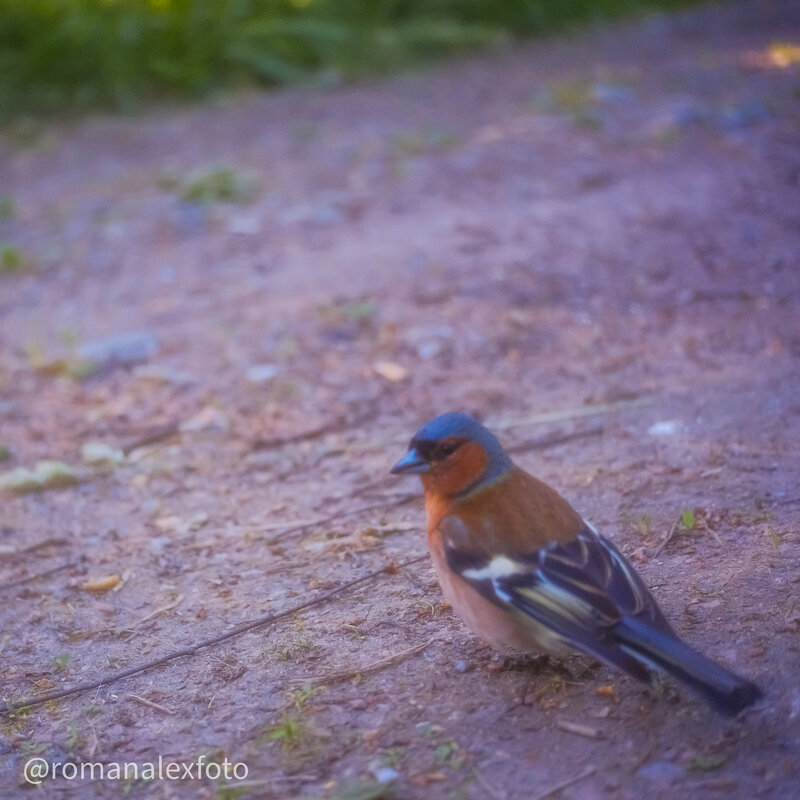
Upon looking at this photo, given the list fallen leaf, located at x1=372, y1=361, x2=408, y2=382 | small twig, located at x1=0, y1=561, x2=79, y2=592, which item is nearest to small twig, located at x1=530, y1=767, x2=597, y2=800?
small twig, located at x1=0, y1=561, x2=79, y2=592

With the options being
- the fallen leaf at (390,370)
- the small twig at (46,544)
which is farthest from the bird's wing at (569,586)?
the fallen leaf at (390,370)

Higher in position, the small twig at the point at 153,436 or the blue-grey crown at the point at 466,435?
the blue-grey crown at the point at 466,435

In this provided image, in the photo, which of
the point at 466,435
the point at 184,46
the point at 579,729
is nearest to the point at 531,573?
the point at 579,729

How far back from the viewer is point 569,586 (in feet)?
8.94

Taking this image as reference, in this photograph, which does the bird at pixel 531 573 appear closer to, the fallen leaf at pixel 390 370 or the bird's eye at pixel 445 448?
the bird's eye at pixel 445 448

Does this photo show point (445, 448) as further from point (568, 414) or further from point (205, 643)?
point (568, 414)

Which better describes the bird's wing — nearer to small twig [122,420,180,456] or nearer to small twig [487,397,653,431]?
small twig [487,397,653,431]

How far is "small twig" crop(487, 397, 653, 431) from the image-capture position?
14.9 feet

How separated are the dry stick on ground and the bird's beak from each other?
0.57m

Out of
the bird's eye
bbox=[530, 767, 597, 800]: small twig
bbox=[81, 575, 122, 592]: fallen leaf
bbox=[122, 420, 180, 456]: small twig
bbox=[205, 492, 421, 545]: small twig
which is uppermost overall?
the bird's eye

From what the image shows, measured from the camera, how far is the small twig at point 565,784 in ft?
7.92

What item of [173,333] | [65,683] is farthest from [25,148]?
[65,683]

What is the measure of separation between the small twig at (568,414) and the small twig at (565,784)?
7.18 ft

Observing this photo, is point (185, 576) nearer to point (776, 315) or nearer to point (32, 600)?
point (32, 600)
